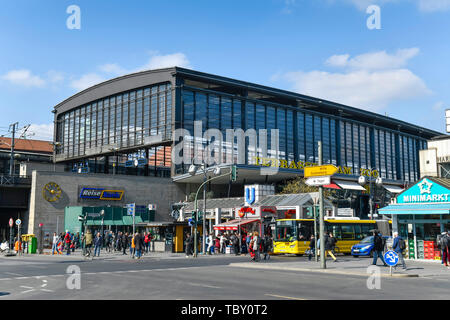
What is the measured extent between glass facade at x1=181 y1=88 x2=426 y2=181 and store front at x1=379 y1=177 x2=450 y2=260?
3413 centimetres

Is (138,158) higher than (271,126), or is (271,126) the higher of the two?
(271,126)

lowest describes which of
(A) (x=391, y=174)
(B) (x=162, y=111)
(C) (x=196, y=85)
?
(A) (x=391, y=174)

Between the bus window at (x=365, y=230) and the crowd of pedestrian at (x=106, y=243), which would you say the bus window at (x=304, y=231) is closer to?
the bus window at (x=365, y=230)

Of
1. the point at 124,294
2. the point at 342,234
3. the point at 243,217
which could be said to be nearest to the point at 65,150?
the point at 243,217

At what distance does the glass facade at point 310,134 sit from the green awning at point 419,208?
112 feet

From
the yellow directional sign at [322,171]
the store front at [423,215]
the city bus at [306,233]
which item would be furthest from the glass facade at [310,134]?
the yellow directional sign at [322,171]

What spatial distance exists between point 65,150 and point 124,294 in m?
63.2

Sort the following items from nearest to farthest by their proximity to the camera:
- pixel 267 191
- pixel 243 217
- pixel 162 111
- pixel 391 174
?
pixel 243 217 < pixel 267 191 < pixel 162 111 < pixel 391 174

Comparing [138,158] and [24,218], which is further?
[138,158]

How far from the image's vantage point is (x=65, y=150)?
73.2 m

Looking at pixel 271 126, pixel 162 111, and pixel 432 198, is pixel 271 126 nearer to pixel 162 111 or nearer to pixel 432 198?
pixel 162 111

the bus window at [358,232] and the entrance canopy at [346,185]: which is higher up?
the entrance canopy at [346,185]

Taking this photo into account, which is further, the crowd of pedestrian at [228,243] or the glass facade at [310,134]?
the glass facade at [310,134]

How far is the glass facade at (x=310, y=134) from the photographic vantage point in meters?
63.5
